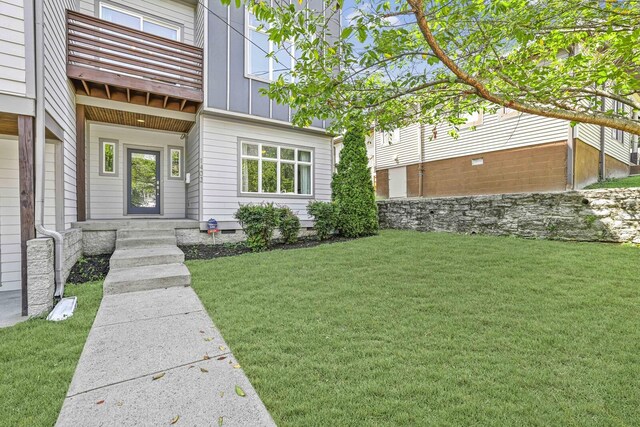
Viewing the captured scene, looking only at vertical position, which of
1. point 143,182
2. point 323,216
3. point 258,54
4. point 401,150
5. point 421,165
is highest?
point 258,54

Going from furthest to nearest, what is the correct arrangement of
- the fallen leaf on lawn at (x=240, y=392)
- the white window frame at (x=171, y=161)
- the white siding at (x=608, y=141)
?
1. the white siding at (x=608, y=141)
2. the white window frame at (x=171, y=161)
3. the fallen leaf on lawn at (x=240, y=392)

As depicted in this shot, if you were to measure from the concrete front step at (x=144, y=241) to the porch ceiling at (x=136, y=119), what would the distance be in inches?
133

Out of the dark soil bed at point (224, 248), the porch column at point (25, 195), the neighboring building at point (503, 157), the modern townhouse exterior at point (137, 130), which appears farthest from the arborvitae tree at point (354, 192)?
the porch column at point (25, 195)

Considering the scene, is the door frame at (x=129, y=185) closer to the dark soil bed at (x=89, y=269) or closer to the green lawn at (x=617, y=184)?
the dark soil bed at (x=89, y=269)

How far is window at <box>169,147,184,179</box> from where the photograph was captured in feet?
28.4

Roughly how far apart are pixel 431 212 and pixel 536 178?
359 centimetres

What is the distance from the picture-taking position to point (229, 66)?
7.18 m

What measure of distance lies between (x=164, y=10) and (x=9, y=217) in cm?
628

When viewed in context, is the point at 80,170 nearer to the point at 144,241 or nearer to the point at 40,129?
the point at 144,241

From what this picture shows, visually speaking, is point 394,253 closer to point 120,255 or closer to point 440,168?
point 120,255

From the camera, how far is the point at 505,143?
10.3m

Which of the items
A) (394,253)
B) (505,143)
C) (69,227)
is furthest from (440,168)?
(69,227)

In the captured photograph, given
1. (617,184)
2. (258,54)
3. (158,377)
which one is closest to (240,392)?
(158,377)

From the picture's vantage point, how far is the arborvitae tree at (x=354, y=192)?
26.7 ft
